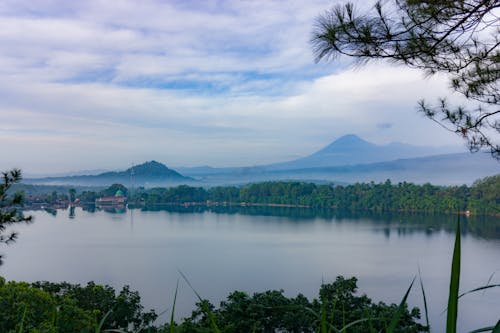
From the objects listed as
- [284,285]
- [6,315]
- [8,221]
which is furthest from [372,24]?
[284,285]

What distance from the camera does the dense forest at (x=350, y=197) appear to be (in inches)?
1176

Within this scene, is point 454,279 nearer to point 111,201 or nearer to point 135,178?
point 111,201

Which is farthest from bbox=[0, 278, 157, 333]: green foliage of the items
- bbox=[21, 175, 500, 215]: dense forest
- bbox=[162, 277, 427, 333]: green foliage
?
bbox=[21, 175, 500, 215]: dense forest

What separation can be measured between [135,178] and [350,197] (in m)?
67.1

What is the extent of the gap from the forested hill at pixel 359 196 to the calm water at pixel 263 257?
327 cm

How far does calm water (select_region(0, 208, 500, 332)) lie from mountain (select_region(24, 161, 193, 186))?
66.4m

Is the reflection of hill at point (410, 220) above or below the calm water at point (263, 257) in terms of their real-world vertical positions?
above

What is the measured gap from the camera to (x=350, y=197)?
37.3 meters

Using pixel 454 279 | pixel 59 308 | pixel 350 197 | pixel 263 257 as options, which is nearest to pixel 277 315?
pixel 59 308

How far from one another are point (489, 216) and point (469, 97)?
28.0m

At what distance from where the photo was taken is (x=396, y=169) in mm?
117750

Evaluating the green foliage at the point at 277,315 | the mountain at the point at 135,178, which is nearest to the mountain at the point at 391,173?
the mountain at the point at 135,178

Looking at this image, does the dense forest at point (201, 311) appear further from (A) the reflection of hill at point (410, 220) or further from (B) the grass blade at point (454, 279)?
(A) the reflection of hill at point (410, 220)

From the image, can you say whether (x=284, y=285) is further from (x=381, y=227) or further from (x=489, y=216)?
(x=489, y=216)
